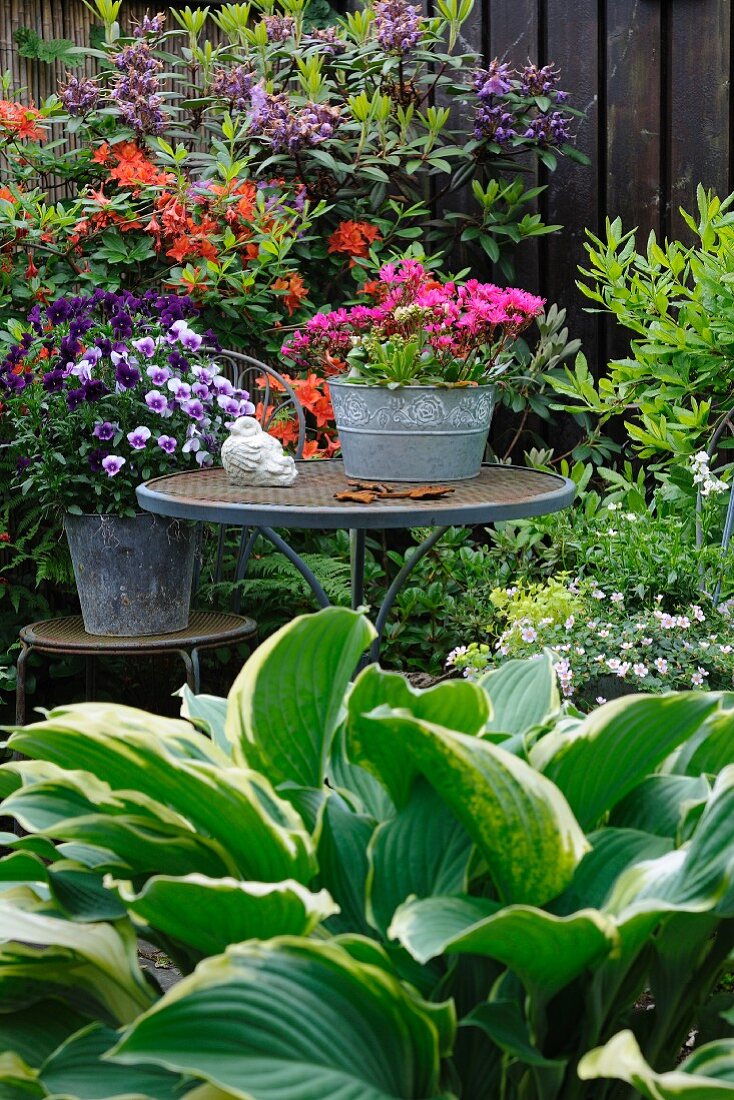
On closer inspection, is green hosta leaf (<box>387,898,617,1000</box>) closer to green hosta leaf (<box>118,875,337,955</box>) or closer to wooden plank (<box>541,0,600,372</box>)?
green hosta leaf (<box>118,875,337,955</box>)

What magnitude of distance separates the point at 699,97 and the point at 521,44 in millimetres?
625

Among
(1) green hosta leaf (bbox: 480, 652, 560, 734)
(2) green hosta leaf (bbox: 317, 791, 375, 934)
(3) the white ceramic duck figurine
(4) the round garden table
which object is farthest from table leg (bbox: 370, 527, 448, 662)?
(2) green hosta leaf (bbox: 317, 791, 375, 934)

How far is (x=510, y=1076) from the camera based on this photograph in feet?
2.88

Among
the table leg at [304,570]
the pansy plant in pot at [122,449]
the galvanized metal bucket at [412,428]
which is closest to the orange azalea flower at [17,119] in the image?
the pansy plant in pot at [122,449]

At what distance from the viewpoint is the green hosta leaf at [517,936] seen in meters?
0.73

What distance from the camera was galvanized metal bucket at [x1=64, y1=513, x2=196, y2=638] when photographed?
2.91 meters

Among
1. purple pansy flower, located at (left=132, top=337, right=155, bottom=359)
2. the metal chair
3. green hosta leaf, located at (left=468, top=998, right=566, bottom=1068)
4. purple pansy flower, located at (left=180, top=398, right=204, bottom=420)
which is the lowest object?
the metal chair

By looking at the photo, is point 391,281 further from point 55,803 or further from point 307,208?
point 55,803

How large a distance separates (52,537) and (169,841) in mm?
2728

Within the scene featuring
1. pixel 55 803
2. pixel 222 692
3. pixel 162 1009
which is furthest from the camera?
pixel 222 692

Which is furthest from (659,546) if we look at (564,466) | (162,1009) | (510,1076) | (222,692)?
(162,1009)

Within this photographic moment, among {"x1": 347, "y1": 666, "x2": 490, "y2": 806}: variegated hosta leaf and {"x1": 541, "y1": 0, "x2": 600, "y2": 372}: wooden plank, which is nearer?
{"x1": 347, "y1": 666, "x2": 490, "y2": 806}: variegated hosta leaf

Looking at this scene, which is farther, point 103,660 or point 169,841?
point 103,660

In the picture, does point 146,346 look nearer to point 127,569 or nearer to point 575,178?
point 127,569
